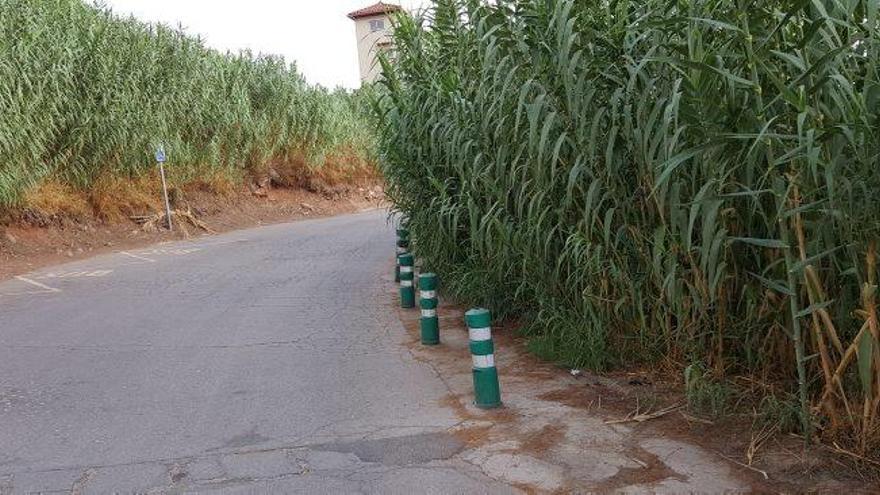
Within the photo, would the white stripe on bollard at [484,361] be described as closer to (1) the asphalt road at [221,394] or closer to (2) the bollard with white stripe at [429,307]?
(1) the asphalt road at [221,394]

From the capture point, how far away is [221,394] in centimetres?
630

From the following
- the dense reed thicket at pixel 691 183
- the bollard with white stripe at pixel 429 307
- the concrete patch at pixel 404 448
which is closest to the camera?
the dense reed thicket at pixel 691 183

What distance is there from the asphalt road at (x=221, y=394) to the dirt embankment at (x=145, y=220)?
6.25 m

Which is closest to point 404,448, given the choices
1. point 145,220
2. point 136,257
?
point 136,257

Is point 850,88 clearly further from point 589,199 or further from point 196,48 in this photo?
point 196,48

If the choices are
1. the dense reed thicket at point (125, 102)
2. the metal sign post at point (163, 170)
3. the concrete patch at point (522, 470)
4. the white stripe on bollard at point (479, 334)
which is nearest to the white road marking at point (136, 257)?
the dense reed thicket at point (125, 102)

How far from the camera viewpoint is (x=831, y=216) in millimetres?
3740

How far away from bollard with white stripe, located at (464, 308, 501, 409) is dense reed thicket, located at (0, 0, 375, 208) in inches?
348

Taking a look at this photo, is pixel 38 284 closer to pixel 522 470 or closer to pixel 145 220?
pixel 145 220

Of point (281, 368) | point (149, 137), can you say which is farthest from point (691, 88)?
point (149, 137)

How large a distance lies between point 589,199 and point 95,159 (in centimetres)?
1826

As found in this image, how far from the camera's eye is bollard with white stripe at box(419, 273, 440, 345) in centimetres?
749

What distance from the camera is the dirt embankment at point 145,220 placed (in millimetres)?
18281

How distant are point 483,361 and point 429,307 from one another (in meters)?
2.24
